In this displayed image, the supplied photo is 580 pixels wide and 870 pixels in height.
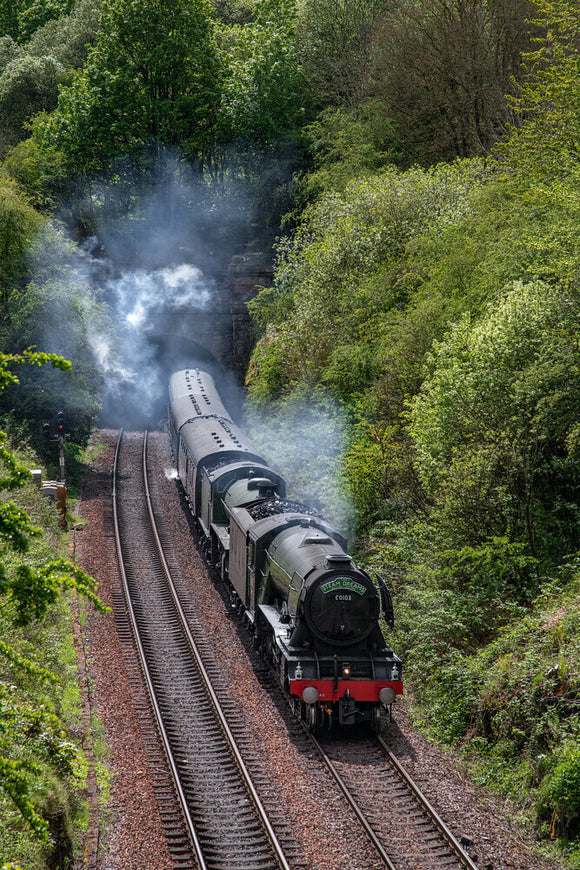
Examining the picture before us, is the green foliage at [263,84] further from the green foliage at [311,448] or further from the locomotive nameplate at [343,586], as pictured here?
the locomotive nameplate at [343,586]

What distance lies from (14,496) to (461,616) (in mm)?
13499

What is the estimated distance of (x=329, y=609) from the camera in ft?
48.2

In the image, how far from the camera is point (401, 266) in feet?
98.3

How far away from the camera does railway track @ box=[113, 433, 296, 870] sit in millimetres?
11398

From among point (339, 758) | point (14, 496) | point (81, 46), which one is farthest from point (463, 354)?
point (81, 46)

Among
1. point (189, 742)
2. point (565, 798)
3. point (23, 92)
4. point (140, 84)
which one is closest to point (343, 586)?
point (189, 742)

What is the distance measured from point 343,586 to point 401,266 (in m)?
18.3

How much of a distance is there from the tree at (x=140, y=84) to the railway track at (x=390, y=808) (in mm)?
43515

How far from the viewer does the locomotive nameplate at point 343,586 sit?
47.7 ft

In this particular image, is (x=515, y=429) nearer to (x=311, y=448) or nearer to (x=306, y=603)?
(x=306, y=603)

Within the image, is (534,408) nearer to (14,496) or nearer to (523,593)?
(523,593)

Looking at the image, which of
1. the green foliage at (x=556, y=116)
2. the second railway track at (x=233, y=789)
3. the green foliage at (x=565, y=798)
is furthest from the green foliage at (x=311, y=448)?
the green foliage at (x=565, y=798)

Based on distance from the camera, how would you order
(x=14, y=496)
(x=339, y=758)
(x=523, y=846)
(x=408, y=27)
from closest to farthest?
(x=523, y=846)
(x=339, y=758)
(x=14, y=496)
(x=408, y=27)

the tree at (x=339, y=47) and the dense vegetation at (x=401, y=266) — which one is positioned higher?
the tree at (x=339, y=47)
